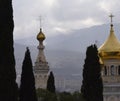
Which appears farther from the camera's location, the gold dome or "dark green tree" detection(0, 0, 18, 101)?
the gold dome

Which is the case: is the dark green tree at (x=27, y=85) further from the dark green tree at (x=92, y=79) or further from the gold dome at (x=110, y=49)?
the gold dome at (x=110, y=49)

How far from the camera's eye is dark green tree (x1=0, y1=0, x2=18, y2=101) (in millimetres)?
34844

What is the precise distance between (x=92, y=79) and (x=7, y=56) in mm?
15858

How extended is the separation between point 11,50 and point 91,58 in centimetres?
1618

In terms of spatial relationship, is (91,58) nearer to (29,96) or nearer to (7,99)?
(29,96)

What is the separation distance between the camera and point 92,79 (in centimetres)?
5000

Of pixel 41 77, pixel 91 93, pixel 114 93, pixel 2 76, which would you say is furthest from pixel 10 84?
pixel 41 77

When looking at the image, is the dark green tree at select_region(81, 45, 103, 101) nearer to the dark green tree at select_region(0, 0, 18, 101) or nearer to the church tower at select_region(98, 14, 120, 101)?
the dark green tree at select_region(0, 0, 18, 101)

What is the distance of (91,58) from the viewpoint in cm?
5081

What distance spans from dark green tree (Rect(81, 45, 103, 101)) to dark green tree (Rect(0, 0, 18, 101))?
14.6 metres

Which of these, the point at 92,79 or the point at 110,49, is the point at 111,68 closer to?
the point at 110,49

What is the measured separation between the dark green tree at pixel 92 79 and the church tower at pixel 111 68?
822 inches

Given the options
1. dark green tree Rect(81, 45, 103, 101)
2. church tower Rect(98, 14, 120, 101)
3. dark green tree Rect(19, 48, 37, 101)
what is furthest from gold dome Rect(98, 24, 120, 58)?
dark green tree Rect(19, 48, 37, 101)

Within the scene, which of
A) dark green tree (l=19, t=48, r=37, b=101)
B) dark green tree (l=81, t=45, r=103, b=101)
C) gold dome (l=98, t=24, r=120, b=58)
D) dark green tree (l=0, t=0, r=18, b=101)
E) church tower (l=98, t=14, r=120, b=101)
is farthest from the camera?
gold dome (l=98, t=24, r=120, b=58)
